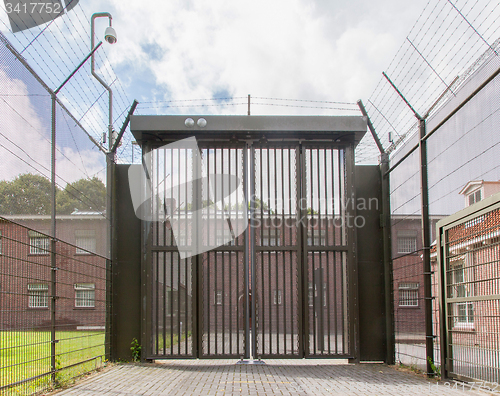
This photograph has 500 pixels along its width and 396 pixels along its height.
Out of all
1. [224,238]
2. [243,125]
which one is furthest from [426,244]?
[243,125]

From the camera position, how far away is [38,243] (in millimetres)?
5477

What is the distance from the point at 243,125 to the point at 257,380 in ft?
13.7

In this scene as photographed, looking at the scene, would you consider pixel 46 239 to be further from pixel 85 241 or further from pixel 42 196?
pixel 85 241

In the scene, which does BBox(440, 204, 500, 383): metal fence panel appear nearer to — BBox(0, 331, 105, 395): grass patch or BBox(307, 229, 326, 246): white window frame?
BBox(307, 229, 326, 246): white window frame

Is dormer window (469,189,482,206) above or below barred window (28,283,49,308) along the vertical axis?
above

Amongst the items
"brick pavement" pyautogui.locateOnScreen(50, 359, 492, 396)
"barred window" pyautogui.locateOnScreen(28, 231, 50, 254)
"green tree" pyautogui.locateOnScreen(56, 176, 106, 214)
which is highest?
"green tree" pyautogui.locateOnScreen(56, 176, 106, 214)

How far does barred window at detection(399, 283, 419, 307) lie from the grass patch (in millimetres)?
4821

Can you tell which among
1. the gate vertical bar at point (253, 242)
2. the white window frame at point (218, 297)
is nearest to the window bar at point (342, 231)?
the gate vertical bar at point (253, 242)

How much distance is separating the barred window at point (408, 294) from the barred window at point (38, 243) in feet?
16.7

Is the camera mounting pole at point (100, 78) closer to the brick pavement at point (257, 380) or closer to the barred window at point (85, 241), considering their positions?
the barred window at point (85, 241)

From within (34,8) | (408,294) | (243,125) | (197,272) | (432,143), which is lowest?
(408,294)

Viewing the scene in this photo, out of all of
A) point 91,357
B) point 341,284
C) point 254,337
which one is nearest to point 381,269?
point 341,284

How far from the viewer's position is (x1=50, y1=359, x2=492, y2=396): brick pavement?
5.79m

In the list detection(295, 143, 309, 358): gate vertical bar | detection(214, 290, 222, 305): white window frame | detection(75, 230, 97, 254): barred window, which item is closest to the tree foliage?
detection(75, 230, 97, 254): barred window
